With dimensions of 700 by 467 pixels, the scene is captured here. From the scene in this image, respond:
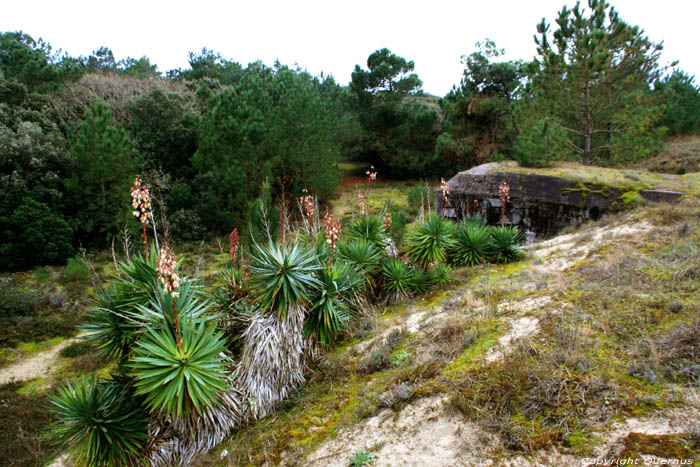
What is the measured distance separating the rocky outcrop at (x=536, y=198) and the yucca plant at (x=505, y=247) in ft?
4.76

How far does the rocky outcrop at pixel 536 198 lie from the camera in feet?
33.6

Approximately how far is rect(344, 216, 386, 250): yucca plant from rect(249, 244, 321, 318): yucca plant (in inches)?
108

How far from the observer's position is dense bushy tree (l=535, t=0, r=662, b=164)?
500 inches

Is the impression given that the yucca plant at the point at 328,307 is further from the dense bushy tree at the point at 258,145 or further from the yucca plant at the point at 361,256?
the dense bushy tree at the point at 258,145

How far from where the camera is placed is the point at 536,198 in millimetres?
11484

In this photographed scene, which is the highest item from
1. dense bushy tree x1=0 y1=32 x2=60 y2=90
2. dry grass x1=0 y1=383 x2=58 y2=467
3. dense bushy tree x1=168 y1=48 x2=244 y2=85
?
dense bushy tree x1=168 y1=48 x2=244 y2=85

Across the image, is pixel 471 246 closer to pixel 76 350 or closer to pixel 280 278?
pixel 280 278

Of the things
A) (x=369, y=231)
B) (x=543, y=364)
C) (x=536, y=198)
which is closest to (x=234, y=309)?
(x=369, y=231)

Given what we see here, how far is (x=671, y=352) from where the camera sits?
142 inches

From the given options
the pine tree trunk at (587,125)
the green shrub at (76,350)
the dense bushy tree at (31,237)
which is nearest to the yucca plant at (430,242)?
the green shrub at (76,350)

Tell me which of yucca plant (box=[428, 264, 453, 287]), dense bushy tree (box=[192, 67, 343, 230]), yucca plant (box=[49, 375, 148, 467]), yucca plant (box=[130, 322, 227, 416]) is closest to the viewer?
yucca plant (box=[130, 322, 227, 416])

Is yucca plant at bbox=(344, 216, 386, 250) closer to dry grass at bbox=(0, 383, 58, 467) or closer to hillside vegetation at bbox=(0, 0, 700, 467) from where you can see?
hillside vegetation at bbox=(0, 0, 700, 467)

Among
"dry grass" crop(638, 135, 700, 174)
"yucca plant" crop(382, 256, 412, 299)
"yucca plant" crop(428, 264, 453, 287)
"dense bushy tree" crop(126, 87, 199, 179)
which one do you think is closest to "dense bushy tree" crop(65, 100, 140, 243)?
"dense bushy tree" crop(126, 87, 199, 179)

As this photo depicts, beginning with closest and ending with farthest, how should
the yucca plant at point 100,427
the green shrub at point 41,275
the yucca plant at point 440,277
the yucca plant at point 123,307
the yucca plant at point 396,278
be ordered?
the yucca plant at point 100,427
the yucca plant at point 123,307
the yucca plant at point 396,278
the yucca plant at point 440,277
the green shrub at point 41,275
